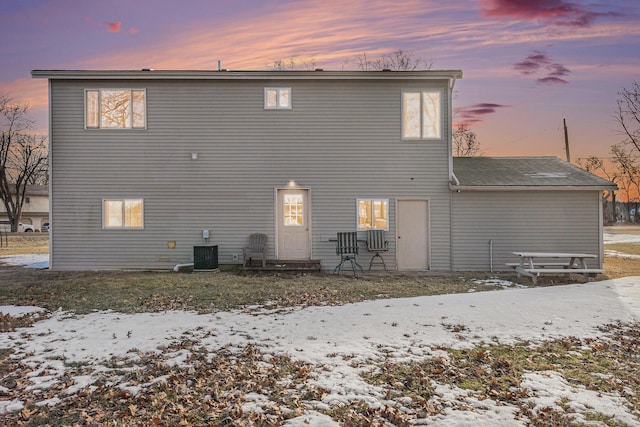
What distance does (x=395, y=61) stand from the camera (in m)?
26.2

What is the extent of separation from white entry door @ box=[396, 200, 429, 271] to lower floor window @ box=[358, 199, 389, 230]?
15.7 inches

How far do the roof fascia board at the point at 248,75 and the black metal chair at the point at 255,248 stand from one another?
4.79 m

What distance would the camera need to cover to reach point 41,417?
350 cm

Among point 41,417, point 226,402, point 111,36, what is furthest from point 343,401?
point 111,36

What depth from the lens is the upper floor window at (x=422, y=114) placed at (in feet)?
41.6

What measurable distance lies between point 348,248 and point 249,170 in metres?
3.83

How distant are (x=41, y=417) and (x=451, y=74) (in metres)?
12.2

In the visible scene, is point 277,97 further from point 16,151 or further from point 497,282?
point 16,151

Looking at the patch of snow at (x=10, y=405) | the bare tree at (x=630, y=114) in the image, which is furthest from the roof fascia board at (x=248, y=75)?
the bare tree at (x=630, y=114)

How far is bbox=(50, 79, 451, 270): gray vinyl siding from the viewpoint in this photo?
41.2 ft

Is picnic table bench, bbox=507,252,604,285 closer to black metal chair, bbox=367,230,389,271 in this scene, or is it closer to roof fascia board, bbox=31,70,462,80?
black metal chair, bbox=367,230,389,271

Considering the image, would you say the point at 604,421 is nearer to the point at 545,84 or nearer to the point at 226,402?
the point at 226,402

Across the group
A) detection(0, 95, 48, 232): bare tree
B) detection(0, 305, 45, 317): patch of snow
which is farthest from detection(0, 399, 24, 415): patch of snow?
detection(0, 95, 48, 232): bare tree

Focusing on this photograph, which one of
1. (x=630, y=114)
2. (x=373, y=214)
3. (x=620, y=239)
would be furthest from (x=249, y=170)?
(x=620, y=239)
